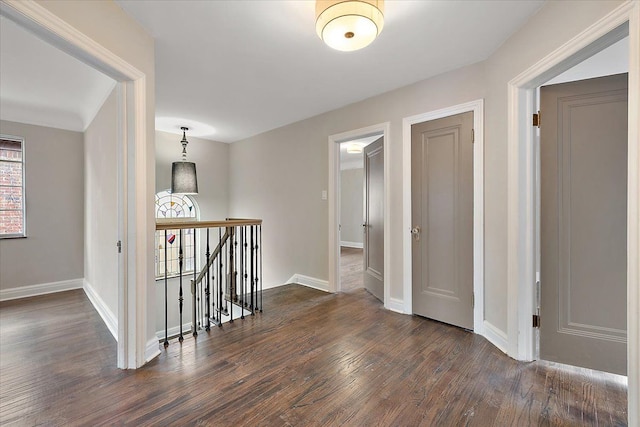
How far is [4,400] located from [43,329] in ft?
4.40

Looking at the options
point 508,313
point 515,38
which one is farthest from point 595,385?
point 515,38

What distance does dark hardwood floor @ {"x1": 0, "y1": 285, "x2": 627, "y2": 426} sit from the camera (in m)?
1.54

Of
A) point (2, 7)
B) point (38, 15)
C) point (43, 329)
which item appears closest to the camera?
point (2, 7)

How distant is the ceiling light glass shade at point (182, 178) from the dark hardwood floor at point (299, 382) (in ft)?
8.51

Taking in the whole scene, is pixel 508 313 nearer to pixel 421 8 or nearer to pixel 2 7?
pixel 421 8

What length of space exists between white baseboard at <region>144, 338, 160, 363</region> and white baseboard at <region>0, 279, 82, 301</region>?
10.5 ft

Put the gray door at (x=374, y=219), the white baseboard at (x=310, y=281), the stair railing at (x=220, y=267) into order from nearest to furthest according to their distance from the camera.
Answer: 1. the stair railing at (x=220, y=267)
2. the gray door at (x=374, y=219)
3. the white baseboard at (x=310, y=281)

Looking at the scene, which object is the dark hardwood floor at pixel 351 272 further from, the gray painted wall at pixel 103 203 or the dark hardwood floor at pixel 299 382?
the gray painted wall at pixel 103 203

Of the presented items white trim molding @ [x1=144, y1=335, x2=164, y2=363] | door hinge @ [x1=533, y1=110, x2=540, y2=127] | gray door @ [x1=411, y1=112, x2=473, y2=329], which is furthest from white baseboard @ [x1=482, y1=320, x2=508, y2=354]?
white trim molding @ [x1=144, y1=335, x2=164, y2=363]

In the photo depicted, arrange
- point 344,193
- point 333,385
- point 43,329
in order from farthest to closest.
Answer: point 344,193 → point 43,329 → point 333,385

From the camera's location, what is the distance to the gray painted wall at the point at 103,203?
2.71m

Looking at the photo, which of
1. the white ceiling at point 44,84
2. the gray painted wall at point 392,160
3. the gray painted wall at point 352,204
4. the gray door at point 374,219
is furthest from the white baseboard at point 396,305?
the gray painted wall at point 352,204

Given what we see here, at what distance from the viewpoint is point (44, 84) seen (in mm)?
2945

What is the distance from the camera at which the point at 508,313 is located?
7.16ft
